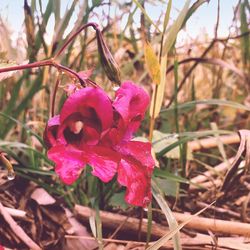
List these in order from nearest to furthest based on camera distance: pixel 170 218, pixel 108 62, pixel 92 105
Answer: pixel 92 105 → pixel 108 62 → pixel 170 218

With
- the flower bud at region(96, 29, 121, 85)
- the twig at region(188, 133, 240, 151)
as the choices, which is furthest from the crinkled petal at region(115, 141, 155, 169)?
the twig at region(188, 133, 240, 151)

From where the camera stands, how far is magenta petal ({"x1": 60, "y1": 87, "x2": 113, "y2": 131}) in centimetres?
44

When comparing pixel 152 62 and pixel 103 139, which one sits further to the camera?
pixel 152 62

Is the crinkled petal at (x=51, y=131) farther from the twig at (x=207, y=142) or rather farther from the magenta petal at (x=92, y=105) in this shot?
the twig at (x=207, y=142)

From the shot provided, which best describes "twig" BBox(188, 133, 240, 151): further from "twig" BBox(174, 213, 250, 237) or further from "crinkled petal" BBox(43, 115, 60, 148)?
"crinkled petal" BBox(43, 115, 60, 148)

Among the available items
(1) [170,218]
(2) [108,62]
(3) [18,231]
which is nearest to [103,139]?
(2) [108,62]

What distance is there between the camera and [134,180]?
1.60 feet

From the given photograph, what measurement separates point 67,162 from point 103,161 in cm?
3

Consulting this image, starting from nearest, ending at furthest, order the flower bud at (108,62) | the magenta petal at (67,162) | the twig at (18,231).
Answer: the magenta petal at (67,162)
the flower bud at (108,62)
the twig at (18,231)

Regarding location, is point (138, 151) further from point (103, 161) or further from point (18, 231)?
point (18, 231)

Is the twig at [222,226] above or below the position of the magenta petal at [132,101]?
below

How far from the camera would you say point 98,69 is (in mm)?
1194

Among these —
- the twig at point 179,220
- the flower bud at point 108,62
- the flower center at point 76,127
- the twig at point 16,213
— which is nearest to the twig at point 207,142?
the twig at point 179,220

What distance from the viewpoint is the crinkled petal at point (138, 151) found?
0.48 meters
